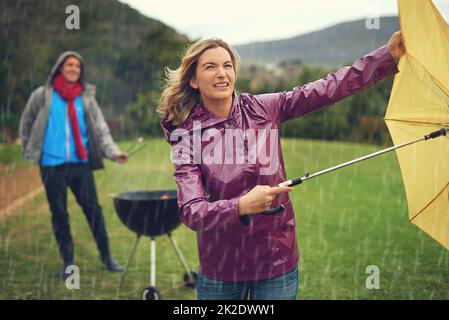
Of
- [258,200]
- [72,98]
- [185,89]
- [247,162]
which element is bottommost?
[258,200]

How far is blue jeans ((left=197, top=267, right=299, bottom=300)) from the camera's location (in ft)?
9.52

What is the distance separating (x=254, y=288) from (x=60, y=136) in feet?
13.0

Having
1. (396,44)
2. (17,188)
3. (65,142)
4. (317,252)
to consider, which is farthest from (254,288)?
(17,188)

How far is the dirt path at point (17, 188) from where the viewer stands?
1148 centimetres

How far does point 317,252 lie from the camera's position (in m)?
7.48

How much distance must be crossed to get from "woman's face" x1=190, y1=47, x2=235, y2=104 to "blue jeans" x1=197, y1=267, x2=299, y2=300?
0.90 metres

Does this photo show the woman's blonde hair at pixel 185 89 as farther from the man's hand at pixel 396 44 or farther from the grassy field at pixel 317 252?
the grassy field at pixel 317 252

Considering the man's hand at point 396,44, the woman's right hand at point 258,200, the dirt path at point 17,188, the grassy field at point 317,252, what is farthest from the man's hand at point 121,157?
the dirt path at point 17,188

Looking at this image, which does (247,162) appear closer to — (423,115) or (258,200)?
(258,200)

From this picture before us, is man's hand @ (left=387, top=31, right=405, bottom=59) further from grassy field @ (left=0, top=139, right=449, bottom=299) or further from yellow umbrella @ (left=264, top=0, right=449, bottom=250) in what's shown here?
grassy field @ (left=0, top=139, right=449, bottom=299)

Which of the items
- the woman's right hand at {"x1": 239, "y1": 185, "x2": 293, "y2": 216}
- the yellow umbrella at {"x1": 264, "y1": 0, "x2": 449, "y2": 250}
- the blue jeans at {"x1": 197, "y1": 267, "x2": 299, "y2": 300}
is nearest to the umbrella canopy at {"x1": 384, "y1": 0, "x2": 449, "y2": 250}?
the yellow umbrella at {"x1": 264, "y1": 0, "x2": 449, "y2": 250}
